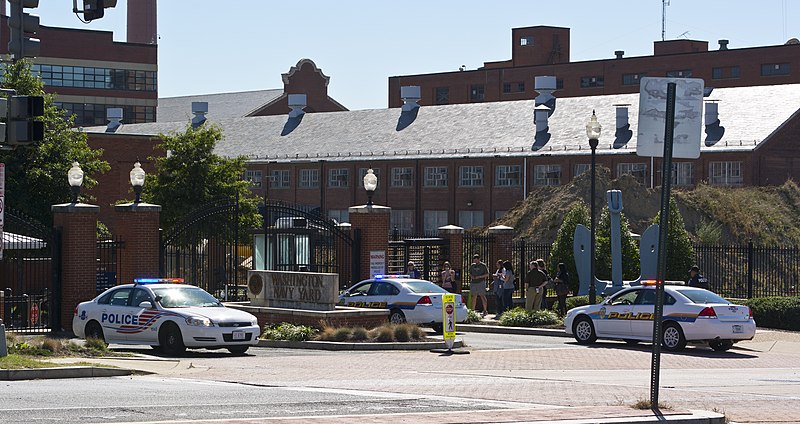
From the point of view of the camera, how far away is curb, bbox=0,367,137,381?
17.2 metres

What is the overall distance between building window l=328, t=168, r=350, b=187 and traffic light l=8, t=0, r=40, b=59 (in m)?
57.7

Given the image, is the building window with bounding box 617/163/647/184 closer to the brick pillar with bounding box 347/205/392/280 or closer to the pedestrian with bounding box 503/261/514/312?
the pedestrian with bounding box 503/261/514/312

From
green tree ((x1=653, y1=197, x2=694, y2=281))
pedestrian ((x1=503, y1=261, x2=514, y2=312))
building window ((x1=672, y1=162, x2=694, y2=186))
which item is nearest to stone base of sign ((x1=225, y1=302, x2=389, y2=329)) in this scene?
pedestrian ((x1=503, y1=261, x2=514, y2=312))

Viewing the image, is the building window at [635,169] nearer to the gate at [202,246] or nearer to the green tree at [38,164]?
the green tree at [38,164]

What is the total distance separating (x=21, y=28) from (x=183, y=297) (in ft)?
28.5

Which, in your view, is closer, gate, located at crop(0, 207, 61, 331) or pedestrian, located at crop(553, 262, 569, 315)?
gate, located at crop(0, 207, 61, 331)

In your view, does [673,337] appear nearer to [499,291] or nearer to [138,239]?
[499,291]

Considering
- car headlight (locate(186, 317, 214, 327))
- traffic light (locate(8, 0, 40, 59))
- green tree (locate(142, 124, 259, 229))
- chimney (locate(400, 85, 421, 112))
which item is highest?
chimney (locate(400, 85, 421, 112))

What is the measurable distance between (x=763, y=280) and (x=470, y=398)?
27.9 metres

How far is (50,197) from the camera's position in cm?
4100

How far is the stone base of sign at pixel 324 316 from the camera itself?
85.3 ft

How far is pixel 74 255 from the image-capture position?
27.7 meters

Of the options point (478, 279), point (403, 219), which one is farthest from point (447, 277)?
point (403, 219)

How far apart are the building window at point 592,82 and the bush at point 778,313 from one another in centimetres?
6706
